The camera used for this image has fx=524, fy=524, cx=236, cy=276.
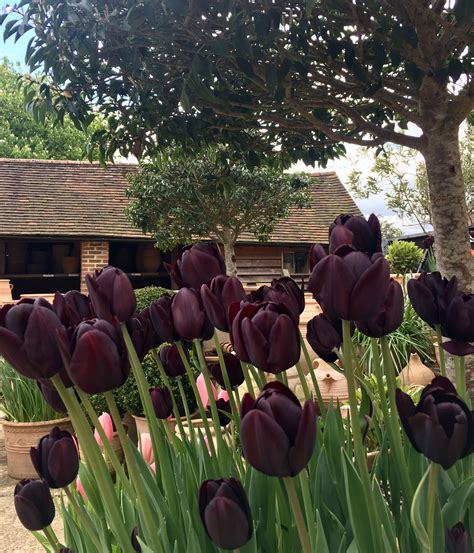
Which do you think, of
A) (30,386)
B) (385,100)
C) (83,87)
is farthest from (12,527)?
(385,100)

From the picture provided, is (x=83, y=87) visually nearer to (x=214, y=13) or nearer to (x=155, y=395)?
(x=214, y=13)

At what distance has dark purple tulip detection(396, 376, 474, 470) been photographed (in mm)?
603

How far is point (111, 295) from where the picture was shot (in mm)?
761

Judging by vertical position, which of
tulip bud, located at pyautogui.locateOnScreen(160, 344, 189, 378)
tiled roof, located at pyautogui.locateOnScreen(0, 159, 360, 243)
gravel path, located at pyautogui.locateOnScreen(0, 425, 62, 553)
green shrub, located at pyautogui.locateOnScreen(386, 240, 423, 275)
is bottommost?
gravel path, located at pyautogui.locateOnScreen(0, 425, 62, 553)

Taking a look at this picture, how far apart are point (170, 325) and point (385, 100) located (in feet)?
6.70

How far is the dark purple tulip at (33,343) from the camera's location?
2.01 ft

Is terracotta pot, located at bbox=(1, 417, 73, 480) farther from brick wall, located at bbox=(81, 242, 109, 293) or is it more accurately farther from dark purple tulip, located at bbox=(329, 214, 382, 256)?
brick wall, located at bbox=(81, 242, 109, 293)

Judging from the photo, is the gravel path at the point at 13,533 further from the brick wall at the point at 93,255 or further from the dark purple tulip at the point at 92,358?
the brick wall at the point at 93,255

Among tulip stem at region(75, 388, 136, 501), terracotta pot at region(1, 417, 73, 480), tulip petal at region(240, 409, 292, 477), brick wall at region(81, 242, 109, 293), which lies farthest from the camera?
brick wall at region(81, 242, 109, 293)

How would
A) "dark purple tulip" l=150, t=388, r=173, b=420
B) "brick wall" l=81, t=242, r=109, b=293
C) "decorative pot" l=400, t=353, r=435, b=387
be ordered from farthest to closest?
"brick wall" l=81, t=242, r=109, b=293
"decorative pot" l=400, t=353, r=435, b=387
"dark purple tulip" l=150, t=388, r=173, b=420

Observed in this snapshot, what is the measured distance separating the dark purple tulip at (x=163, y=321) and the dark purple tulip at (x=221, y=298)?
13 cm

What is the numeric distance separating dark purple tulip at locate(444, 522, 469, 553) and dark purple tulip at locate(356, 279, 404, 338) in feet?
0.91

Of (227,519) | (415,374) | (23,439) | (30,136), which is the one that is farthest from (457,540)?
(30,136)

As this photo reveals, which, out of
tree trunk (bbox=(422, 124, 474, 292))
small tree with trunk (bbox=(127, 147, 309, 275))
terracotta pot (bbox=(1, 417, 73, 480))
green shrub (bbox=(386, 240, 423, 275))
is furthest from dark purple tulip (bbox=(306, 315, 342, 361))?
green shrub (bbox=(386, 240, 423, 275))
